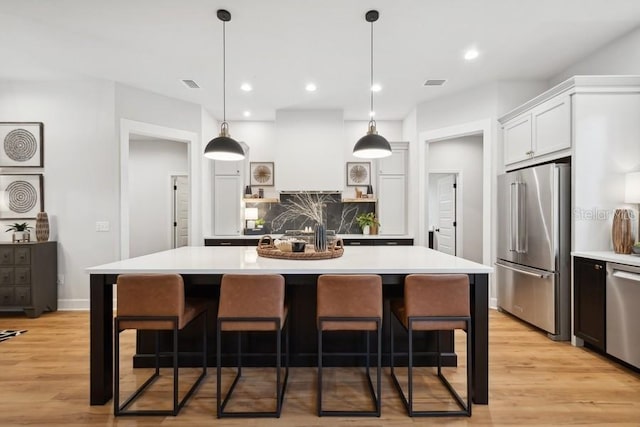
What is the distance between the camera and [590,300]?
9.39ft

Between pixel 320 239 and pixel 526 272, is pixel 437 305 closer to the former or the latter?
pixel 320 239

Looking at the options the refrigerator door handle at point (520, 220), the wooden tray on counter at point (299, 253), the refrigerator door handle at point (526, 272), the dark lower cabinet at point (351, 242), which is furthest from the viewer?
the dark lower cabinet at point (351, 242)

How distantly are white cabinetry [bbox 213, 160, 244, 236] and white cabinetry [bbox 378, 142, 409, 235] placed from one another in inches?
91.8

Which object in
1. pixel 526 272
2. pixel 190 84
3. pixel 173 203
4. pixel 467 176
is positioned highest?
pixel 190 84

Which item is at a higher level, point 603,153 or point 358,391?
point 603,153

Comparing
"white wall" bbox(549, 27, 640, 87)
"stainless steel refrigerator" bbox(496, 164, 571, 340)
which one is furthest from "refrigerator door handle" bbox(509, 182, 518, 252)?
"white wall" bbox(549, 27, 640, 87)

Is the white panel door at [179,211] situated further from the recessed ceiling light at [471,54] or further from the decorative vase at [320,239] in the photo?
the recessed ceiling light at [471,54]

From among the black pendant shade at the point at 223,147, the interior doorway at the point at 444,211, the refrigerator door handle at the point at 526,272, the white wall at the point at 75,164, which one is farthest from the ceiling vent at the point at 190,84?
the interior doorway at the point at 444,211

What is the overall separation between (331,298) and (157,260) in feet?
4.50

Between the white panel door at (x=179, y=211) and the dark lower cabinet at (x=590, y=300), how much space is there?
247 inches

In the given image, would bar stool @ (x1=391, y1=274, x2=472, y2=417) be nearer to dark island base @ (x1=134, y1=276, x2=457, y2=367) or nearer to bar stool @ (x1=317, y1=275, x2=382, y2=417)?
bar stool @ (x1=317, y1=275, x2=382, y2=417)

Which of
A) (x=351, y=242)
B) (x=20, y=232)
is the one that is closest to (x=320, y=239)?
(x=351, y=242)

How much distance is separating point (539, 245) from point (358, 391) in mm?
2418

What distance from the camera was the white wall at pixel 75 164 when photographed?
13.6 ft
